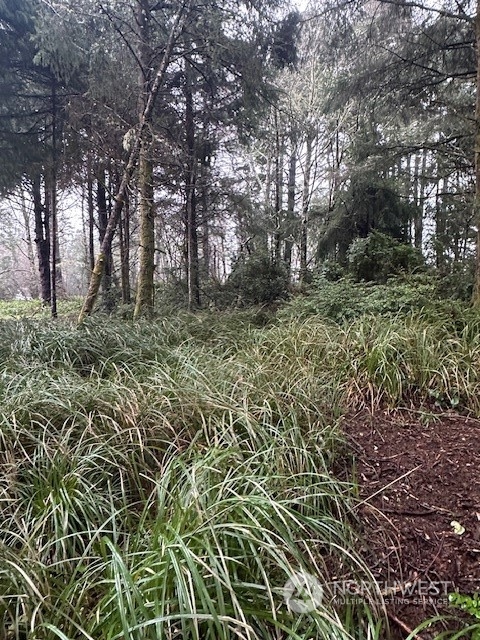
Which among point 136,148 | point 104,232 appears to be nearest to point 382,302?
point 136,148

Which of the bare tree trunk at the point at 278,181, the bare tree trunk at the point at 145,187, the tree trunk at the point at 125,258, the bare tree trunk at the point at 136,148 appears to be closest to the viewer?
the bare tree trunk at the point at 136,148

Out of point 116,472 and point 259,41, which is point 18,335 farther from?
point 259,41

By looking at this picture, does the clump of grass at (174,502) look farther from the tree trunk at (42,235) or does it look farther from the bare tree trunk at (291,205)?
the tree trunk at (42,235)

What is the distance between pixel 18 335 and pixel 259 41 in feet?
18.7

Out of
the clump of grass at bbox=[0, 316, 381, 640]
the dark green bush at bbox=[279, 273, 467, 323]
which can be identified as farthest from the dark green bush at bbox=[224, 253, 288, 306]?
the clump of grass at bbox=[0, 316, 381, 640]

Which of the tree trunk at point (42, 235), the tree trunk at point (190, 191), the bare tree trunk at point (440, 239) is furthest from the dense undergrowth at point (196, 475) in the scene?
the tree trunk at point (42, 235)

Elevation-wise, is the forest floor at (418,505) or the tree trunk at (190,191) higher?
the tree trunk at (190,191)

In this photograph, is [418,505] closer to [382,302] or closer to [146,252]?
[382,302]

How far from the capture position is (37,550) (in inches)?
49.1

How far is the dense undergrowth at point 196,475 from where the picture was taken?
0.97 metres

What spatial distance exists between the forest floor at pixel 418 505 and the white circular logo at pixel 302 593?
30 cm

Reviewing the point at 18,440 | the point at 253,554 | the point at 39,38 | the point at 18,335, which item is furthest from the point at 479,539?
the point at 39,38

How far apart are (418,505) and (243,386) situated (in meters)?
1.22

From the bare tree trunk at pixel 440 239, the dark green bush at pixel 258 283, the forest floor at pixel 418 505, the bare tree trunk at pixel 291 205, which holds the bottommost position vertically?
the forest floor at pixel 418 505
